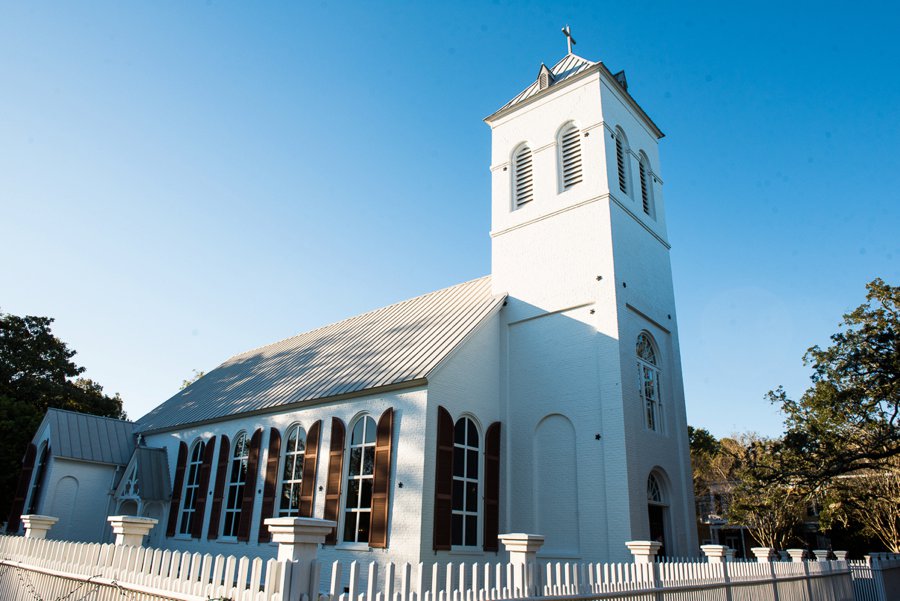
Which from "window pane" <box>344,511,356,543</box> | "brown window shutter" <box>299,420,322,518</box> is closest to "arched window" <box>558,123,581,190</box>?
"brown window shutter" <box>299,420,322,518</box>

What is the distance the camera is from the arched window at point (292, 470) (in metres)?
18.2

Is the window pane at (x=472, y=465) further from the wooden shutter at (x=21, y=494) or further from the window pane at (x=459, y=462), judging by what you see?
the wooden shutter at (x=21, y=494)

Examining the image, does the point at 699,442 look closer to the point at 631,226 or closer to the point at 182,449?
the point at 631,226

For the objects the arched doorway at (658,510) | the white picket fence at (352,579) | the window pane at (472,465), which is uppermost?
the window pane at (472,465)

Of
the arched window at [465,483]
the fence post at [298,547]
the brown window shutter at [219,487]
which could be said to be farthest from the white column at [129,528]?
the brown window shutter at [219,487]

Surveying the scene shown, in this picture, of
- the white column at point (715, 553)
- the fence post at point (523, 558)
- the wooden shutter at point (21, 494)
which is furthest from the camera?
the wooden shutter at point (21, 494)

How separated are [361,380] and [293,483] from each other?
3.81 m

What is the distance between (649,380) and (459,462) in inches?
242

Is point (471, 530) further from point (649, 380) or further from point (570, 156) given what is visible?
point (570, 156)

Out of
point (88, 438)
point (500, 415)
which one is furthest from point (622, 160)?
point (88, 438)

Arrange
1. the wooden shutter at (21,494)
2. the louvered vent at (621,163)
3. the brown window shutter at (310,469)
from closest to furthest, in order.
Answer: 1. the brown window shutter at (310,469)
2. the louvered vent at (621,163)
3. the wooden shutter at (21,494)

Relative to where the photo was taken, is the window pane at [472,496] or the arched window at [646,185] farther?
the arched window at [646,185]

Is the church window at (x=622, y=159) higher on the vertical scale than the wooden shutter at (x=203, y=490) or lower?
higher

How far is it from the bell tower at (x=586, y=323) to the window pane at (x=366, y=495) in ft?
12.1
